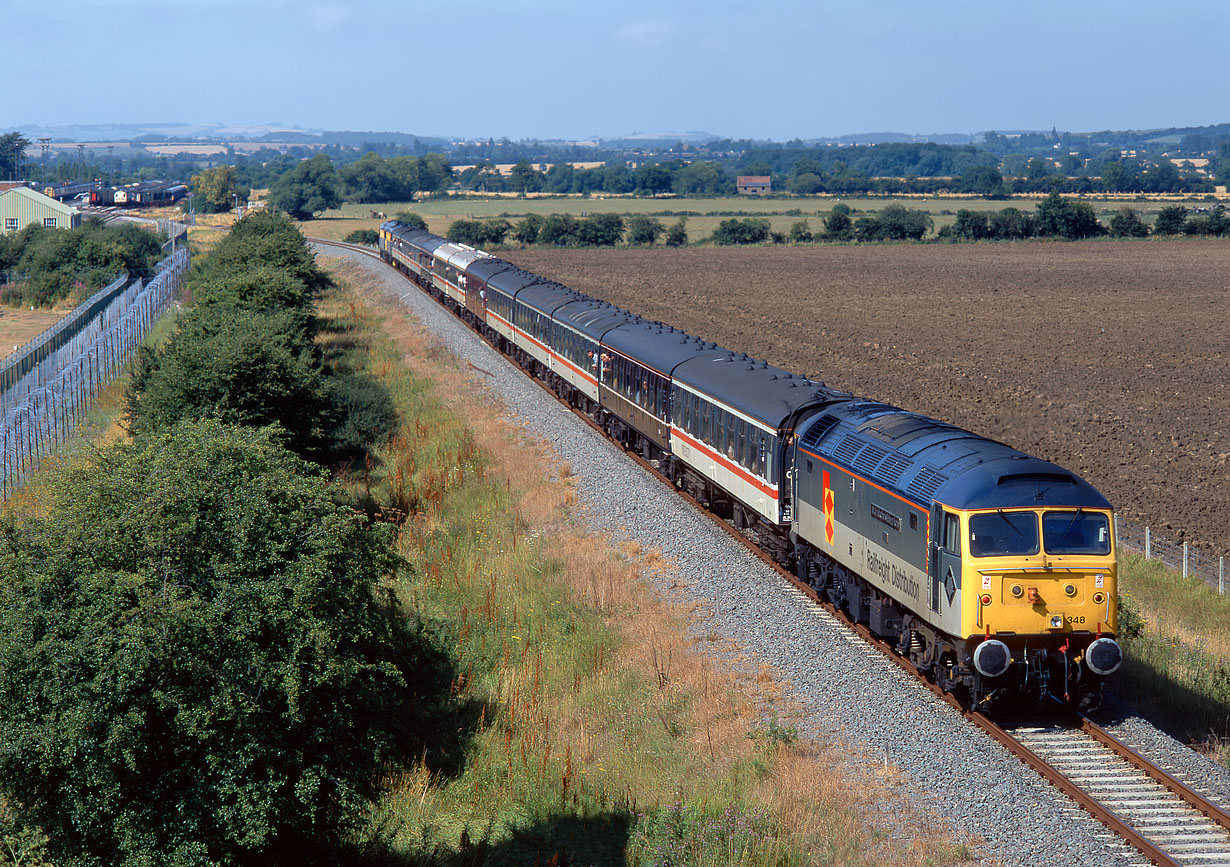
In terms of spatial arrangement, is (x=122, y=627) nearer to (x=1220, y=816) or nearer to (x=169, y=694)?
(x=169, y=694)

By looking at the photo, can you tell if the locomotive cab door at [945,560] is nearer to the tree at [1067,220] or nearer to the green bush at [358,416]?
the green bush at [358,416]

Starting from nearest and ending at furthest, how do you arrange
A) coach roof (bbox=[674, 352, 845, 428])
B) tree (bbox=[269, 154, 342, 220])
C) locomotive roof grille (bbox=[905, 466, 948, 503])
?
locomotive roof grille (bbox=[905, 466, 948, 503])
coach roof (bbox=[674, 352, 845, 428])
tree (bbox=[269, 154, 342, 220])

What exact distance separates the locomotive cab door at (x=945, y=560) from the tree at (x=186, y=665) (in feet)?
23.0

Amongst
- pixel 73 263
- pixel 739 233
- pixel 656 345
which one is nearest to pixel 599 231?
pixel 739 233

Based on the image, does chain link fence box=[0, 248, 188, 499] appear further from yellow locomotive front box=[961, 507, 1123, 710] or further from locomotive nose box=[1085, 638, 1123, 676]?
locomotive nose box=[1085, 638, 1123, 676]

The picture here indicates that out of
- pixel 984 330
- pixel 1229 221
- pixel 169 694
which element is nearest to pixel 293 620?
pixel 169 694

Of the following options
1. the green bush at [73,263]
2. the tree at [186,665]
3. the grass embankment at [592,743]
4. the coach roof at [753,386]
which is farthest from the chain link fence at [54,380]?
the green bush at [73,263]

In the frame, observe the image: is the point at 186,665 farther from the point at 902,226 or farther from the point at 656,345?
the point at 902,226

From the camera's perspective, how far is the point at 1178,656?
17.8m

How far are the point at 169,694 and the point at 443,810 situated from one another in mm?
4637

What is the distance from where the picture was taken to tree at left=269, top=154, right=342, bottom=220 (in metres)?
159

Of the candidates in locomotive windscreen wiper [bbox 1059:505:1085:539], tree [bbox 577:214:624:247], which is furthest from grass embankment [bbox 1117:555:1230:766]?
tree [bbox 577:214:624:247]

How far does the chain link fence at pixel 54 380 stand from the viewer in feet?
80.7

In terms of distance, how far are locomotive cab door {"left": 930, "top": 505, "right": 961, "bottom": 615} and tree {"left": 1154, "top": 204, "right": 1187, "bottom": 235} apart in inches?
4657
